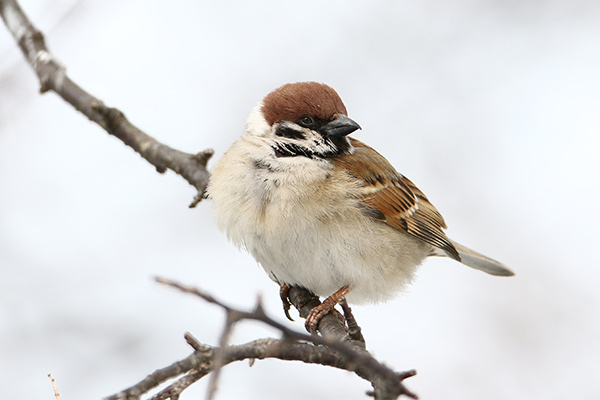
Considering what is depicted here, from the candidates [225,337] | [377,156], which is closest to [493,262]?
[377,156]

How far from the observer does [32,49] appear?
11.8ft

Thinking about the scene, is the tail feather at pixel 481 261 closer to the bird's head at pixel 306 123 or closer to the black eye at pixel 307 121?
the bird's head at pixel 306 123

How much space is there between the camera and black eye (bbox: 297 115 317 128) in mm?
3292

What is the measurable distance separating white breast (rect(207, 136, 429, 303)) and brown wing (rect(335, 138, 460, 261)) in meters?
0.10

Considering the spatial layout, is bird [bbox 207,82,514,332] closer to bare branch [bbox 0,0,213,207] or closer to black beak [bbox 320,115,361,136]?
black beak [bbox 320,115,361,136]

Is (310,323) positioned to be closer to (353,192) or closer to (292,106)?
(353,192)

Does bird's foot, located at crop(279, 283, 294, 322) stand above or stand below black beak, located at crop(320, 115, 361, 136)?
below

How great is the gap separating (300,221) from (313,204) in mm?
115

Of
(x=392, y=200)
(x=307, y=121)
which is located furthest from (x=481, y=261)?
(x=307, y=121)

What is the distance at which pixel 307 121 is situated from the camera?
330 cm

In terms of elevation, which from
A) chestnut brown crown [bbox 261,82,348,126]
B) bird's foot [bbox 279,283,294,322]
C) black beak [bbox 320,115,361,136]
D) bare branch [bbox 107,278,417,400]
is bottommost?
bare branch [bbox 107,278,417,400]

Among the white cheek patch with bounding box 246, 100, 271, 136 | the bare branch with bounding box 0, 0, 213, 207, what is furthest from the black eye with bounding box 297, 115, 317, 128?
the bare branch with bounding box 0, 0, 213, 207

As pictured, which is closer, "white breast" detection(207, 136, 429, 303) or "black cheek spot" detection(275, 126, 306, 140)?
"white breast" detection(207, 136, 429, 303)

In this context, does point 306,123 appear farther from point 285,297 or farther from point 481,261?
point 481,261
